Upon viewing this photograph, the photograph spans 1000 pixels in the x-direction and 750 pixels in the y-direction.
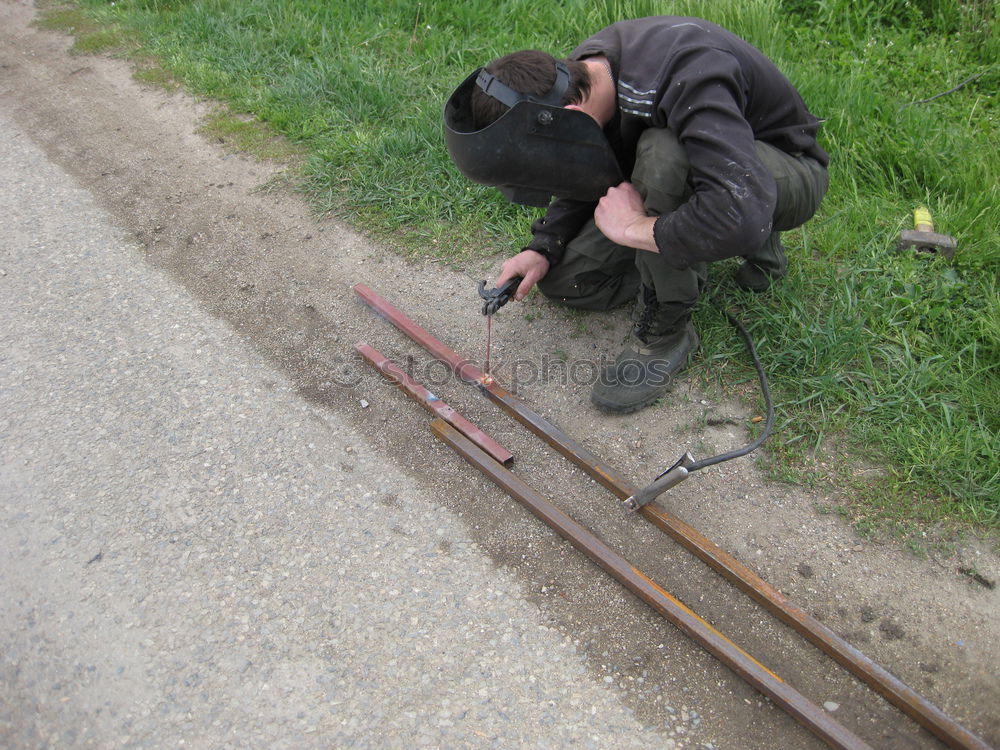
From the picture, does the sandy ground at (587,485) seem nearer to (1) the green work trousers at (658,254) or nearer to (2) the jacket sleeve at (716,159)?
(1) the green work trousers at (658,254)

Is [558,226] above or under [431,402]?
above

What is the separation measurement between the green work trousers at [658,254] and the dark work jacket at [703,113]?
Answer: 0.28 ft

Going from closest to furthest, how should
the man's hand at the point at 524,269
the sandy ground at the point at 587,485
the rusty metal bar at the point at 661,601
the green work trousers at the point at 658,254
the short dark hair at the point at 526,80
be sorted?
the rusty metal bar at the point at 661,601
the sandy ground at the point at 587,485
the short dark hair at the point at 526,80
the green work trousers at the point at 658,254
the man's hand at the point at 524,269

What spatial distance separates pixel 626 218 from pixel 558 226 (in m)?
0.55

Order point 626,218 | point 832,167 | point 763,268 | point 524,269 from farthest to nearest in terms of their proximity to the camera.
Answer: point 832,167 → point 763,268 → point 524,269 → point 626,218

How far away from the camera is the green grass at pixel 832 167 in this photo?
2.81 meters

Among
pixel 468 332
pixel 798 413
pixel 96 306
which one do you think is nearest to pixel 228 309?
pixel 96 306

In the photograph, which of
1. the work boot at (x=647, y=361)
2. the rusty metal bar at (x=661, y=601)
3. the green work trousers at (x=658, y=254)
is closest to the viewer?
the rusty metal bar at (x=661, y=601)

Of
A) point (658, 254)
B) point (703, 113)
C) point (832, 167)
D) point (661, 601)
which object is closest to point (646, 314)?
point (658, 254)

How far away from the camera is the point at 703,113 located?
227 centimetres

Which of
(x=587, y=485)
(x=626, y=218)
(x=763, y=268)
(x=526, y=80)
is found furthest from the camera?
(x=763, y=268)

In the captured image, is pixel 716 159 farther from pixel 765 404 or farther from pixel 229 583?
pixel 229 583

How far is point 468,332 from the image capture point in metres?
3.33

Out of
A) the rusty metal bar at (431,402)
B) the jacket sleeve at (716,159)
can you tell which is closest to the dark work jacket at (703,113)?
the jacket sleeve at (716,159)
